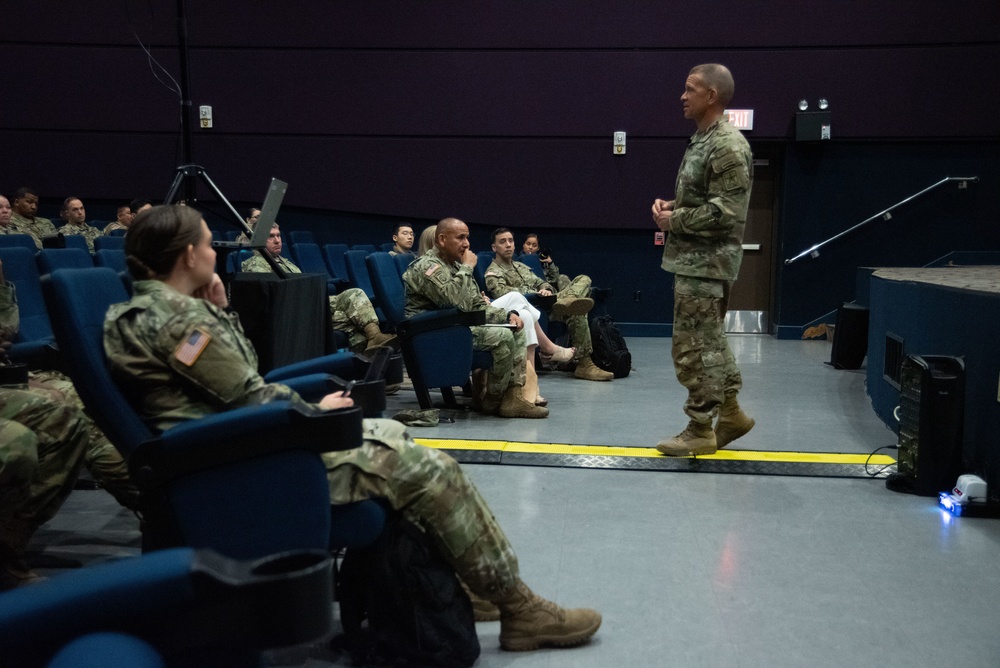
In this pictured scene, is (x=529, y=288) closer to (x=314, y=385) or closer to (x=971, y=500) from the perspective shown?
(x=971, y=500)

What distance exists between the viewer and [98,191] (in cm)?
802

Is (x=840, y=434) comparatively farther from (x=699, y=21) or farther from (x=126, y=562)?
(x=699, y=21)

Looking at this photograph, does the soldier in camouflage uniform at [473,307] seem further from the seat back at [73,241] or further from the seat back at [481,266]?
the seat back at [73,241]

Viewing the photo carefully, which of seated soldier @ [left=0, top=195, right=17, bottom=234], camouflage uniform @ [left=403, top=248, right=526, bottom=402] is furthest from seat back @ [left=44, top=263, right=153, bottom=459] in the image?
seated soldier @ [left=0, top=195, right=17, bottom=234]

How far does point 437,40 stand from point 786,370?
4408mm

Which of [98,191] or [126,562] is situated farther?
[98,191]

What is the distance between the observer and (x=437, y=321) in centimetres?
395

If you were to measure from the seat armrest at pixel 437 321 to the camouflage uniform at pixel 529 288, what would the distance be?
1501mm

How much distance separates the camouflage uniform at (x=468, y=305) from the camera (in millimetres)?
3975

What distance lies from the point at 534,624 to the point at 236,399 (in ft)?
2.57

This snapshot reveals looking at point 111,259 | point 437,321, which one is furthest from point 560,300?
point 111,259

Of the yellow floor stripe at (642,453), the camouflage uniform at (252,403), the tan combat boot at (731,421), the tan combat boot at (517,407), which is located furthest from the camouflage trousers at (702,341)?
the camouflage uniform at (252,403)

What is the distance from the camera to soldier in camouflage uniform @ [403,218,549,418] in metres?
3.98

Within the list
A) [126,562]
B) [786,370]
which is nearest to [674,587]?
[126,562]
